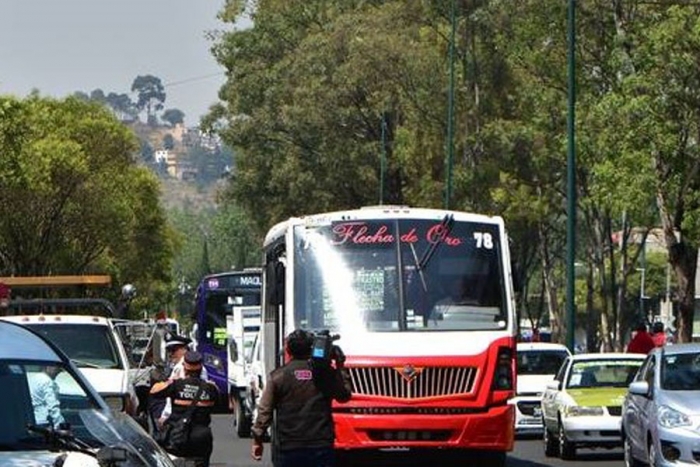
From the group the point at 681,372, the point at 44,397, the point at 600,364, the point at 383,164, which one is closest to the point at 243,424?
the point at 600,364

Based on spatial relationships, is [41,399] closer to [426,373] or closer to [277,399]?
[277,399]

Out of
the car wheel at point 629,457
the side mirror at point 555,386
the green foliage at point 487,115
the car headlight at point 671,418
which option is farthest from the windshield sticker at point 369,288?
the green foliage at point 487,115

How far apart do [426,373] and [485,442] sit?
954mm

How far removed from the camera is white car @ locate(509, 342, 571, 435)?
3297 centimetres

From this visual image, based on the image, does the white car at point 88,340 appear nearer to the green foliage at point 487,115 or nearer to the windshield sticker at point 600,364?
the windshield sticker at point 600,364

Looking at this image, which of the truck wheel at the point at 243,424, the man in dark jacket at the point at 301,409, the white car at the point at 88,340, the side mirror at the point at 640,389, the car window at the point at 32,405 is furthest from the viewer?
the truck wheel at the point at 243,424

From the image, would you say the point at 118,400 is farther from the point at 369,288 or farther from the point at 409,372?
the point at 409,372

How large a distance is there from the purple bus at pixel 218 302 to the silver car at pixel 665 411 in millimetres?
25909

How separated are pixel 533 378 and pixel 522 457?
16.7 ft

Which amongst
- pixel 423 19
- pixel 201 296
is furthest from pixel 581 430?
pixel 423 19

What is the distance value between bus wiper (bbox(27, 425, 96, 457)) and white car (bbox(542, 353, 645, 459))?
18174mm

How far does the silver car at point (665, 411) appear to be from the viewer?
1920 cm

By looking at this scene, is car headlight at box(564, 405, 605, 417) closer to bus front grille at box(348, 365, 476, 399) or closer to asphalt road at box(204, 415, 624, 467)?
asphalt road at box(204, 415, 624, 467)

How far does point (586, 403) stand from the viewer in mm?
26844
